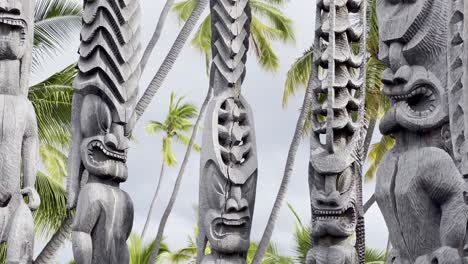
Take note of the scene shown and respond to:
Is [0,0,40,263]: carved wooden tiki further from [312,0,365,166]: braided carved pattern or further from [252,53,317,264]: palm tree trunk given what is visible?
[252,53,317,264]: palm tree trunk

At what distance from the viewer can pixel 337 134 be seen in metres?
8.52

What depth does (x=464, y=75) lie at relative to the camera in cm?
648

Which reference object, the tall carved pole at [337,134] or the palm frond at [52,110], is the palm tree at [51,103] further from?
the tall carved pole at [337,134]

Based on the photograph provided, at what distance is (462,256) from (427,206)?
22.0 inches

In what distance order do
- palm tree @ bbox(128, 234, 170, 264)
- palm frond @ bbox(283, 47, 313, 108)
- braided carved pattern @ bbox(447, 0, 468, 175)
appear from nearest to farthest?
braided carved pattern @ bbox(447, 0, 468, 175) < palm frond @ bbox(283, 47, 313, 108) < palm tree @ bbox(128, 234, 170, 264)

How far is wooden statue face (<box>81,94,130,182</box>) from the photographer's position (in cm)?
921

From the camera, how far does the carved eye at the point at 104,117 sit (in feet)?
30.5

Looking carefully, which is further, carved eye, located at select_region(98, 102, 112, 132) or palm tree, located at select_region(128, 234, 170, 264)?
palm tree, located at select_region(128, 234, 170, 264)

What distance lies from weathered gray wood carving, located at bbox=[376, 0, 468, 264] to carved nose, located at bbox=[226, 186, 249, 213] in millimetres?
1438

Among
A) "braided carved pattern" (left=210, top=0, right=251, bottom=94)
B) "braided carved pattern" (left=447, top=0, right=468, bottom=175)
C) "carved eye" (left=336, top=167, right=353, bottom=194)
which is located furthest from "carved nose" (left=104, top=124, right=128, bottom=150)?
"braided carved pattern" (left=447, top=0, right=468, bottom=175)

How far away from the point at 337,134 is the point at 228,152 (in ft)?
2.89

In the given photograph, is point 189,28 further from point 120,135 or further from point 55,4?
point 120,135

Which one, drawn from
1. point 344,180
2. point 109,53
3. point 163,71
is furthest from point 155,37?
point 344,180

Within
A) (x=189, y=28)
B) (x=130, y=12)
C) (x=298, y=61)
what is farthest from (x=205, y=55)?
(x=130, y=12)
